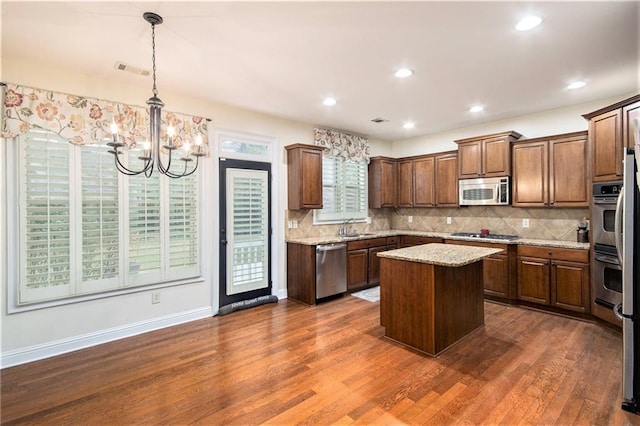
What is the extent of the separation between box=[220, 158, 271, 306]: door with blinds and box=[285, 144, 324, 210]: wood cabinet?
362mm

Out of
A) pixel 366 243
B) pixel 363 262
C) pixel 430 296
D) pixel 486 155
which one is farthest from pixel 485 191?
pixel 430 296

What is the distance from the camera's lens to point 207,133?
3.96 meters

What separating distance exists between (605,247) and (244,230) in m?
4.18

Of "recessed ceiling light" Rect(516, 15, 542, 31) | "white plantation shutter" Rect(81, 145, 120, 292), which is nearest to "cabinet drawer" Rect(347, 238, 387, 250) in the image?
"white plantation shutter" Rect(81, 145, 120, 292)

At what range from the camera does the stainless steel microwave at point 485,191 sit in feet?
15.0

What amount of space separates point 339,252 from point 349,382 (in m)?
2.37

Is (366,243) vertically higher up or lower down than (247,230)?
lower down

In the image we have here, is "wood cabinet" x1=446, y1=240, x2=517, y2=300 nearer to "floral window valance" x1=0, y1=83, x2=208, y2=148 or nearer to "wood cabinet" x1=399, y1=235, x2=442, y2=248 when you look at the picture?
"wood cabinet" x1=399, y1=235, x2=442, y2=248

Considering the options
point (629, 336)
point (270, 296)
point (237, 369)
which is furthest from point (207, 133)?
point (629, 336)

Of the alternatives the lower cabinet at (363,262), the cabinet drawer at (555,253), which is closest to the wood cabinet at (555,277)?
the cabinet drawer at (555,253)

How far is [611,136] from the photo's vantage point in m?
3.29

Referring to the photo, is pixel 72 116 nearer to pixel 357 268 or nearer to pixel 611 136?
pixel 357 268

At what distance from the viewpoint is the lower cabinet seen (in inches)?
195

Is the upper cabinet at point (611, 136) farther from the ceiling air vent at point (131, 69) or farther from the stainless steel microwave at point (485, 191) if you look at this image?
the ceiling air vent at point (131, 69)
